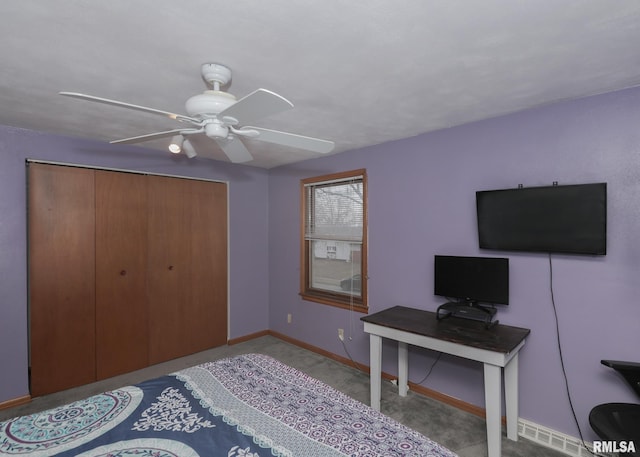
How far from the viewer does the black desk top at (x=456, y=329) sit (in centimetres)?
201

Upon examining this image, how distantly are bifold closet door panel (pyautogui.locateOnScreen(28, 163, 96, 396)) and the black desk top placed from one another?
2758 mm

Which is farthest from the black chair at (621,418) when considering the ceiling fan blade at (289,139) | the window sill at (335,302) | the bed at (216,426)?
the ceiling fan blade at (289,139)

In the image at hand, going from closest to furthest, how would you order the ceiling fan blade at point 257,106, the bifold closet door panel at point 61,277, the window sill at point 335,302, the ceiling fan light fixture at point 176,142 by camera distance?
the ceiling fan blade at point 257,106 → the ceiling fan light fixture at point 176,142 → the bifold closet door panel at point 61,277 → the window sill at point 335,302

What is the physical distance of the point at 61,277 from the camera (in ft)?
9.50

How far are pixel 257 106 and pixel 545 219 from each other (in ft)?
6.80

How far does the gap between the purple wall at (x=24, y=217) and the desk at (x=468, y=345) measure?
2191mm

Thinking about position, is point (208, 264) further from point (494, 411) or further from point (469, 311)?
point (494, 411)

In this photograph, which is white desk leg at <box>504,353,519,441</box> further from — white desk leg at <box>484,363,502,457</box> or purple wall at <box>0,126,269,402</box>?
purple wall at <box>0,126,269,402</box>

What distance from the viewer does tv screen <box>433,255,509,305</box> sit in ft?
7.60

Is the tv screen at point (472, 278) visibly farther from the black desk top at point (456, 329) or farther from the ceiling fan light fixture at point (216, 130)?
the ceiling fan light fixture at point (216, 130)

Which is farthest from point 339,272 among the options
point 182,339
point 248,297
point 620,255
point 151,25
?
point 151,25

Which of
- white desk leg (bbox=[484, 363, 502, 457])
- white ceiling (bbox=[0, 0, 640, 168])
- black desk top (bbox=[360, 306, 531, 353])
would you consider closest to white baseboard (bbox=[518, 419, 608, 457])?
white desk leg (bbox=[484, 363, 502, 457])

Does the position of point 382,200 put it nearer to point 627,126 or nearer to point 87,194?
point 627,126

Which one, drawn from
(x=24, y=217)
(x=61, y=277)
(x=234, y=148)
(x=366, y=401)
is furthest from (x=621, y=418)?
(x=24, y=217)
